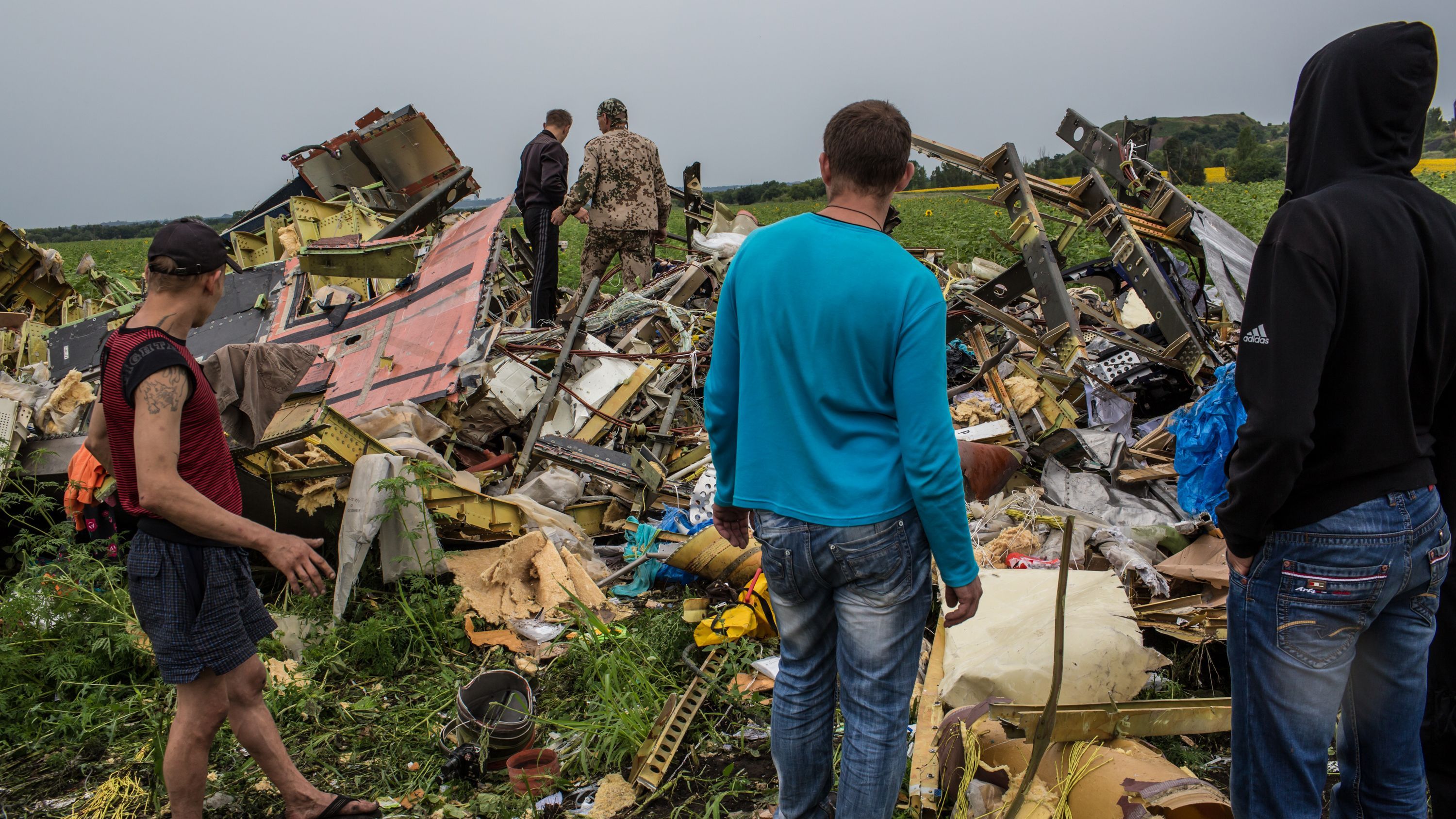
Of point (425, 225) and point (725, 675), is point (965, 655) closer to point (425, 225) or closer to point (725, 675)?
point (725, 675)

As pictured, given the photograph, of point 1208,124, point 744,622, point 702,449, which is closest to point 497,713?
point 744,622

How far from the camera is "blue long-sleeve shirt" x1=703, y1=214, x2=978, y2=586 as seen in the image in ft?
5.77

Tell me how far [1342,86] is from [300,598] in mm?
4462

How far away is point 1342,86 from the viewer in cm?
167

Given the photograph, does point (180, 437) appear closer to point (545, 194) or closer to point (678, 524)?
point (678, 524)

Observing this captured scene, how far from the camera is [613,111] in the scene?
24.0 ft

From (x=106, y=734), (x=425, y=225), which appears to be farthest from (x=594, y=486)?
(x=425, y=225)

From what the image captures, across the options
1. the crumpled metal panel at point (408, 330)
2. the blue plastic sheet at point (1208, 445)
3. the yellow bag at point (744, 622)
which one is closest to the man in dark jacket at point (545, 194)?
the crumpled metal panel at point (408, 330)

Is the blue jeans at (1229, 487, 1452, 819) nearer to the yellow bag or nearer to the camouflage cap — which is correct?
the yellow bag

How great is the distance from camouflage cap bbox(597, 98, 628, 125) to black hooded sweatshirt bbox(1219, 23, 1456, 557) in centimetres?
631

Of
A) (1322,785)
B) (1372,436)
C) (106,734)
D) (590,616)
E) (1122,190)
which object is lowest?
(106,734)

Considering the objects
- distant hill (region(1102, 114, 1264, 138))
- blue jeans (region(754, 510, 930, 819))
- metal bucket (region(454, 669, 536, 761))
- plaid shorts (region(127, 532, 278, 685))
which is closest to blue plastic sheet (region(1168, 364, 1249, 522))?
blue jeans (region(754, 510, 930, 819))

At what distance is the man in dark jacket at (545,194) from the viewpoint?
7324 mm

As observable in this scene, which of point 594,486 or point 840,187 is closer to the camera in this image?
point 840,187
